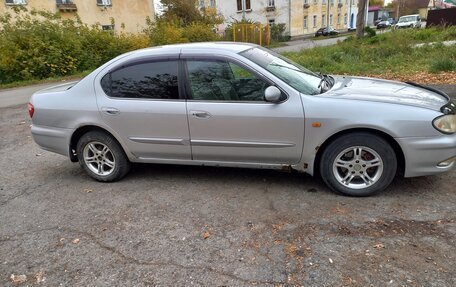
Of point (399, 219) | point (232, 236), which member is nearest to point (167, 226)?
point (232, 236)

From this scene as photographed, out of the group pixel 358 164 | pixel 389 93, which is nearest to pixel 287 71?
pixel 389 93

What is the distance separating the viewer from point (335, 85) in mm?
4121

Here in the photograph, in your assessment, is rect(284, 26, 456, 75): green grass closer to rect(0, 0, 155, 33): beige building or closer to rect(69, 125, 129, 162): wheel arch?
rect(69, 125, 129, 162): wheel arch

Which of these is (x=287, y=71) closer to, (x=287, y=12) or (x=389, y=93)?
(x=389, y=93)

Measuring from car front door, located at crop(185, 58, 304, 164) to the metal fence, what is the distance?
2837cm

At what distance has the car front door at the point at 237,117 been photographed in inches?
143

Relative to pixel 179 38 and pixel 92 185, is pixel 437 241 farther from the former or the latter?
pixel 179 38

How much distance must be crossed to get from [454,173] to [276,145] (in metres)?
2.16

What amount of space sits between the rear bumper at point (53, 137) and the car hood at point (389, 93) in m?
3.22

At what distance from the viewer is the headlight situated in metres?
3.30

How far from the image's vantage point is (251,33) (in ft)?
106

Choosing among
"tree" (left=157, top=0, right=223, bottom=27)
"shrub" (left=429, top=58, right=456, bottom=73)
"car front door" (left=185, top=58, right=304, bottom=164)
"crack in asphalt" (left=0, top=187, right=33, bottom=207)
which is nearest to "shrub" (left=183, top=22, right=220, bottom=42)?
"tree" (left=157, top=0, right=223, bottom=27)

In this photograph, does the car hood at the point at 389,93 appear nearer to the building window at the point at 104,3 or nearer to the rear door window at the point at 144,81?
the rear door window at the point at 144,81

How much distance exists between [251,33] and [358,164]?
30702 mm
